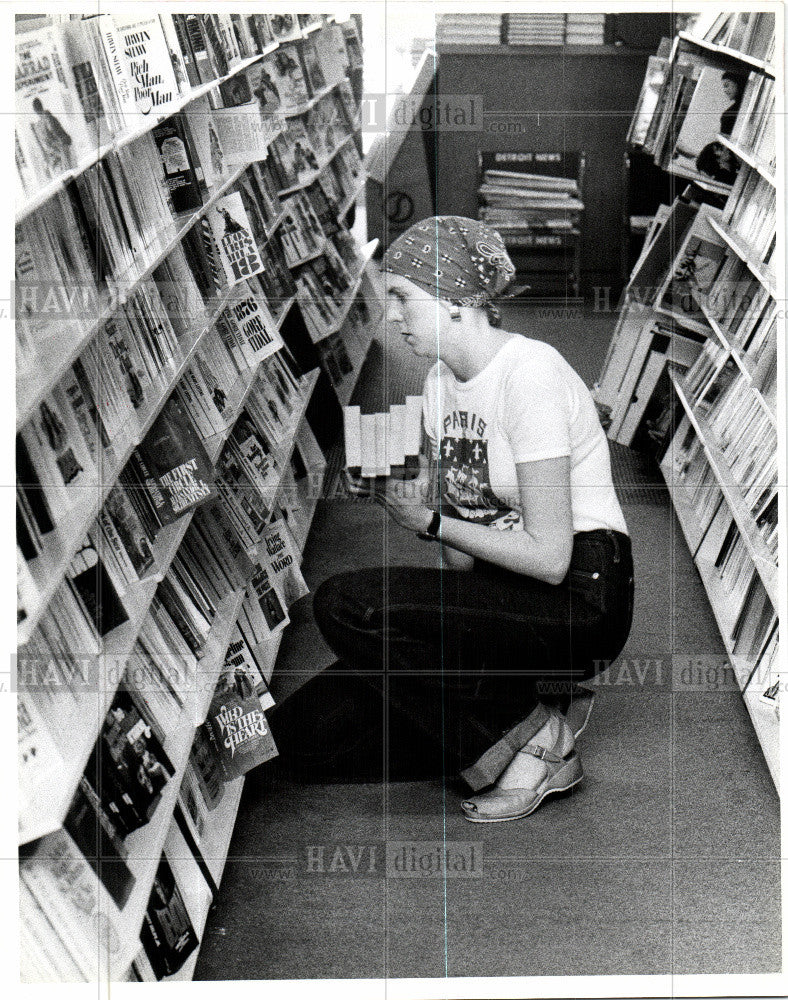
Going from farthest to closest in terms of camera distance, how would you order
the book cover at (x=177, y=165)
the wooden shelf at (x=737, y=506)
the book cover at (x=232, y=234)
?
1. the book cover at (x=232, y=234)
2. the wooden shelf at (x=737, y=506)
3. the book cover at (x=177, y=165)

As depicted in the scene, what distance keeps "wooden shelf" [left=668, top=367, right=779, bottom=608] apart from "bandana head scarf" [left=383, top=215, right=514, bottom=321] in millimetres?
915

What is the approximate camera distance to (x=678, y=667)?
3.36 meters

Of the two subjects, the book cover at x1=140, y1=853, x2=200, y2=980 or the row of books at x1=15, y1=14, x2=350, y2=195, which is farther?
the book cover at x1=140, y1=853, x2=200, y2=980

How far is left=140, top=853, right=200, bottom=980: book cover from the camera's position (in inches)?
81.0

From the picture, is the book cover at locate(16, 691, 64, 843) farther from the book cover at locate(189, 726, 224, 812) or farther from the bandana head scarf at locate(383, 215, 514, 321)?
the bandana head scarf at locate(383, 215, 514, 321)

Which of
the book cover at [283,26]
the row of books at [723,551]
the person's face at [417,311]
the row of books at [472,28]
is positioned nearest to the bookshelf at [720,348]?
the row of books at [723,551]

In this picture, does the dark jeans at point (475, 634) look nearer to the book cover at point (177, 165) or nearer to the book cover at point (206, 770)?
the book cover at point (206, 770)

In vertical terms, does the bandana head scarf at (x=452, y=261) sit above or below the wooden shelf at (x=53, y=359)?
below

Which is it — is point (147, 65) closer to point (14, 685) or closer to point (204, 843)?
point (14, 685)

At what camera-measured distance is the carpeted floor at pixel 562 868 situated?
2.24m

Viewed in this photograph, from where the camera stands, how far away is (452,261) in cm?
256

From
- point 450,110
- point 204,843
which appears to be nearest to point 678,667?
point 204,843

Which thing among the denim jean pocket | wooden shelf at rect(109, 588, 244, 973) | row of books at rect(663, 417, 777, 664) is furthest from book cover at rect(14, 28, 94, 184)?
row of books at rect(663, 417, 777, 664)

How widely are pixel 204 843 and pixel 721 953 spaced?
981mm
